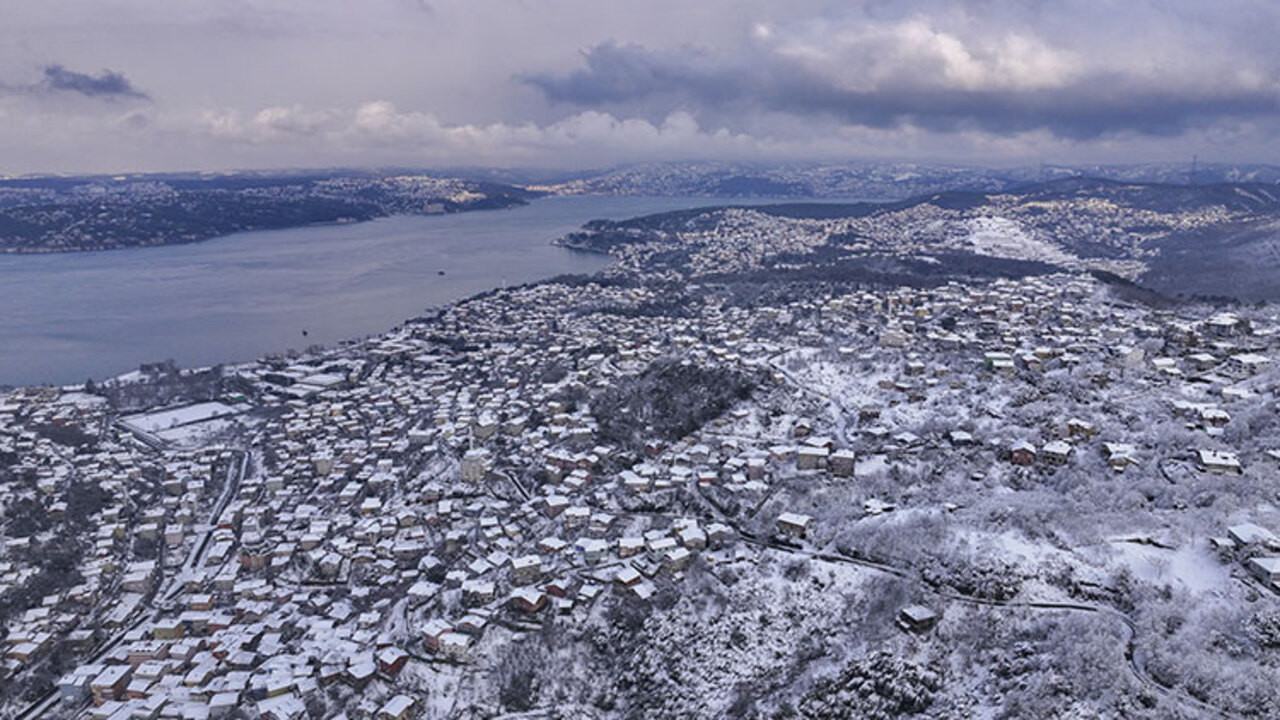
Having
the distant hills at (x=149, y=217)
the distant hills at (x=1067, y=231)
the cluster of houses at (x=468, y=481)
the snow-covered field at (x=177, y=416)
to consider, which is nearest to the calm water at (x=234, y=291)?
the distant hills at (x=149, y=217)

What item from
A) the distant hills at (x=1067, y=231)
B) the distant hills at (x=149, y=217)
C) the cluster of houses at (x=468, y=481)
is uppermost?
the distant hills at (x=149, y=217)

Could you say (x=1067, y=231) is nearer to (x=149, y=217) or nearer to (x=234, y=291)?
(x=234, y=291)

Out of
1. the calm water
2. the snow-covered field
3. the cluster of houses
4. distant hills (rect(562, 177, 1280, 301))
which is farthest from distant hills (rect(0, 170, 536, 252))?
the snow-covered field

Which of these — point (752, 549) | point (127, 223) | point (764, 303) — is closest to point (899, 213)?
point (764, 303)

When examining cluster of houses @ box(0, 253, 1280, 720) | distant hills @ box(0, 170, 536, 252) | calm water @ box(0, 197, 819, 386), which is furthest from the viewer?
distant hills @ box(0, 170, 536, 252)

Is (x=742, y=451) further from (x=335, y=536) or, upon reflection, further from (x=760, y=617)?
(x=335, y=536)

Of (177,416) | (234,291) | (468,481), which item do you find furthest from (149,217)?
(468,481)

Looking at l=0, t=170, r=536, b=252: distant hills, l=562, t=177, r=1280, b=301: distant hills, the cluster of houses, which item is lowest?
the cluster of houses

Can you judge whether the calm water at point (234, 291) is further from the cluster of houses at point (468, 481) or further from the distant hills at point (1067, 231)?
the distant hills at point (1067, 231)

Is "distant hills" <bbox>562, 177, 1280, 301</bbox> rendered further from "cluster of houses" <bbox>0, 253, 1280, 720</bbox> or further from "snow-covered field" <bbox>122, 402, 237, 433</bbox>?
"snow-covered field" <bbox>122, 402, 237, 433</bbox>
